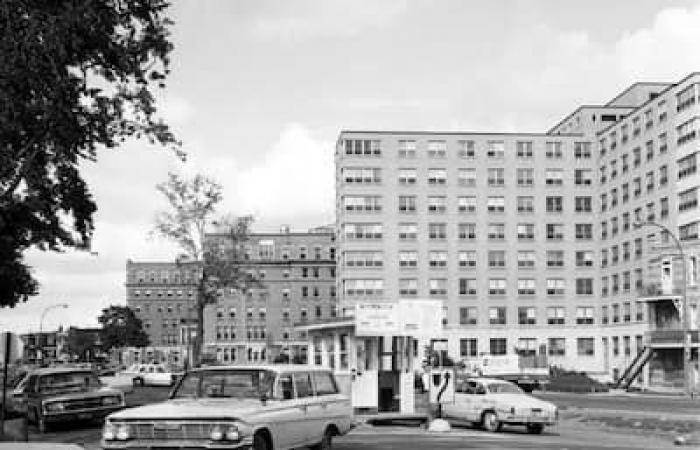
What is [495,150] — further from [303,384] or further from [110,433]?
[110,433]

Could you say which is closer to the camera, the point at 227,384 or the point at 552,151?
the point at 227,384

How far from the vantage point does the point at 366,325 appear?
30281 millimetres

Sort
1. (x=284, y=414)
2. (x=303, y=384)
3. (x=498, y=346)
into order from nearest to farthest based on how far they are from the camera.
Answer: (x=284, y=414), (x=303, y=384), (x=498, y=346)

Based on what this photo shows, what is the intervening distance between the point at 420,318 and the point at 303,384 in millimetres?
14225

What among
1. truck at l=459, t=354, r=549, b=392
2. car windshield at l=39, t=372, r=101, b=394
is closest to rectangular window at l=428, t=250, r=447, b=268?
truck at l=459, t=354, r=549, b=392

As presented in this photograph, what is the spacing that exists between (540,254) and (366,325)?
261 ft

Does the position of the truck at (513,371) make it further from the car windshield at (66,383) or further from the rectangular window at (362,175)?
the car windshield at (66,383)

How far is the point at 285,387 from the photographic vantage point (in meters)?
14.9

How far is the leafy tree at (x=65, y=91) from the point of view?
19.3 m

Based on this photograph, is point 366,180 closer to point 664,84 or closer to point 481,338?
point 481,338

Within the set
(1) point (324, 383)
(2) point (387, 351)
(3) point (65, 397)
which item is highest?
(2) point (387, 351)

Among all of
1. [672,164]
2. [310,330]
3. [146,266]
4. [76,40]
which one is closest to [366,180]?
[672,164]

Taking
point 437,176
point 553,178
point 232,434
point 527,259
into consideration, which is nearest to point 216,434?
point 232,434

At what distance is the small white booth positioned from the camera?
97.0 ft
